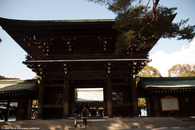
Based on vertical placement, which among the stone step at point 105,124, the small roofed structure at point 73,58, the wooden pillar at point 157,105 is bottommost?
the stone step at point 105,124

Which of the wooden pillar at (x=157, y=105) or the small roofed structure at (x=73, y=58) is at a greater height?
the small roofed structure at (x=73, y=58)

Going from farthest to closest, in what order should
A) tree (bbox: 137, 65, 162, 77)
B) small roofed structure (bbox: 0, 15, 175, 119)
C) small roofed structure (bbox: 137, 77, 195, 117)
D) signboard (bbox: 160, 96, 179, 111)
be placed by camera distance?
tree (bbox: 137, 65, 162, 77)
signboard (bbox: 160, 96, 179, 111)
small roofed structure (bbox: 137, 77, 195, 117)
small roofed structure (bbox: 0, 15, 175, 119)

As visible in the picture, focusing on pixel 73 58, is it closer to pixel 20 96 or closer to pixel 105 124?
pixel 105 124

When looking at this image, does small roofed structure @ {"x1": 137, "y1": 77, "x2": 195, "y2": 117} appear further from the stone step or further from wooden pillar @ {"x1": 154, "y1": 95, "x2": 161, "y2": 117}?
the stone step

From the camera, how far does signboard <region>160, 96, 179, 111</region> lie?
1276 cm

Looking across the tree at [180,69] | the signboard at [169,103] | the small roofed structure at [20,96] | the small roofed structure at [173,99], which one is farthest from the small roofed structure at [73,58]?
the tree at [180,69]

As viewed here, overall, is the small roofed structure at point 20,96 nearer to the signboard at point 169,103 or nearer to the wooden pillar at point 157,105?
the wooden pillar at point 157,105

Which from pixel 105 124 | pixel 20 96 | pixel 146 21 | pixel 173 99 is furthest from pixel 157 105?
pixel 20 96

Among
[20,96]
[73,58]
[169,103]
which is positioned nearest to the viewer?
[73,58]

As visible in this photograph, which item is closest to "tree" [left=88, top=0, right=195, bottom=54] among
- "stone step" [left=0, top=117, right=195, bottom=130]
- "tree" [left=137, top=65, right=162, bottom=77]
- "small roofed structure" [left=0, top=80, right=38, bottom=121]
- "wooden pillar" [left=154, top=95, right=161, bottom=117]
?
"stone step" [left=0, top=117, right=195, bottom=130]

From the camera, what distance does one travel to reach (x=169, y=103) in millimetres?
12867

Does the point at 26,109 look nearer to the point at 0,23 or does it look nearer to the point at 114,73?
the point at 0,23

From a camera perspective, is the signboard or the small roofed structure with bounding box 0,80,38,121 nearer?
the small roofed structure with bounding box 0,80,38,121

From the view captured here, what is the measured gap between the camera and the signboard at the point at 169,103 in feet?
41.9
